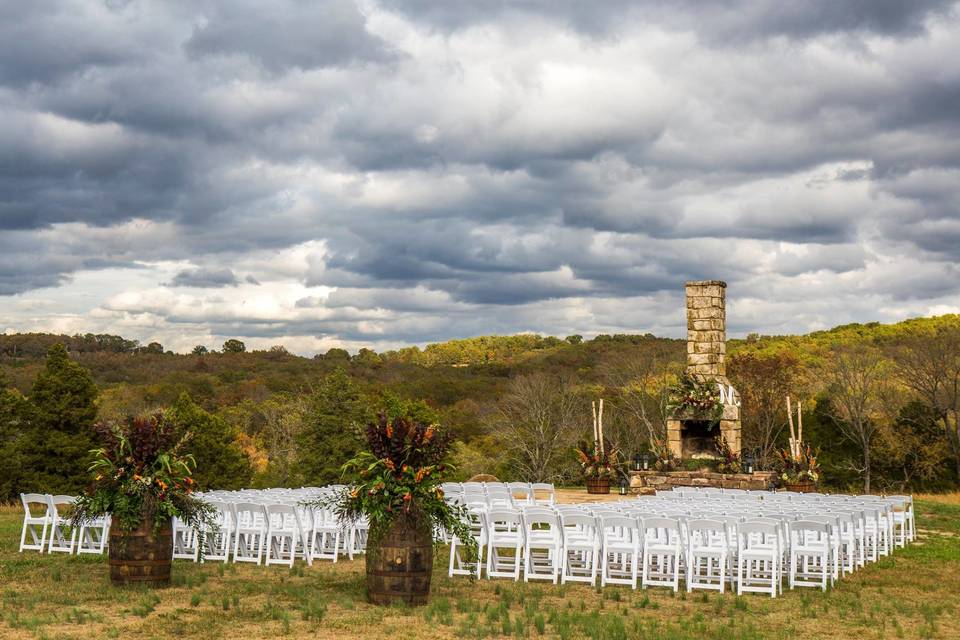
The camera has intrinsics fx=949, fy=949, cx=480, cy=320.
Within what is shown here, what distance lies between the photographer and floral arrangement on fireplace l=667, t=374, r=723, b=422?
2430 cm

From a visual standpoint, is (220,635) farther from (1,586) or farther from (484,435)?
(484,435)

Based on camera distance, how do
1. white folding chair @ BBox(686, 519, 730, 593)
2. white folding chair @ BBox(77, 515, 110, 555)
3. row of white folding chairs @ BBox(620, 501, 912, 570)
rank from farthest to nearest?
white folding chair @ BBox(77, 515, 110, 555)
row of white folding chairs @ BBox(620, 501, 912, 570)
white folding chair @ BBox(686, 519, 730, 593)

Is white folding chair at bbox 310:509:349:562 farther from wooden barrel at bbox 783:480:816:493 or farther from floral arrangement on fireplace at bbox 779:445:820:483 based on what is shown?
floral arrangement on fireplace at bbox 779:445:820:483

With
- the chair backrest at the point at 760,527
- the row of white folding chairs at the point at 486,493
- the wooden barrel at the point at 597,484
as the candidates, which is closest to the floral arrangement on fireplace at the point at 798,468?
the wooden barrel at the point at 597,484

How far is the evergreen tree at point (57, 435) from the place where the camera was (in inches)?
839

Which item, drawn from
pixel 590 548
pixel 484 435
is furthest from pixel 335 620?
pixel 484 435

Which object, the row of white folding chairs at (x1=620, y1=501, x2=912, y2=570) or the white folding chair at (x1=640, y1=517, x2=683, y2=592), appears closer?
the white folding chair at (x1=640, y1=517, x2=683, y2=592)

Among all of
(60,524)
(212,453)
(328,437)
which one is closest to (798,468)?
(328,437)

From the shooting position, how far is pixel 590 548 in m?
10.3

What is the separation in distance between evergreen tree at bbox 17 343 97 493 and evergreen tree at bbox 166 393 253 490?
14.7ft

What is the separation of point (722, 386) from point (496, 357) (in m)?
48.4

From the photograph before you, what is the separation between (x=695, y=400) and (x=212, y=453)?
44.3ft

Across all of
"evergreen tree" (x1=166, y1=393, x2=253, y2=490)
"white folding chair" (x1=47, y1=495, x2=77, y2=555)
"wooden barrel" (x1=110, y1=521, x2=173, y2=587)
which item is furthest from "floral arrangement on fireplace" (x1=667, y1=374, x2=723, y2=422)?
"wooden barrel" (x1=110, y1=521, x2=173, y2=587)

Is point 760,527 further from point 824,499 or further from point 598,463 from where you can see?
point 598,463
